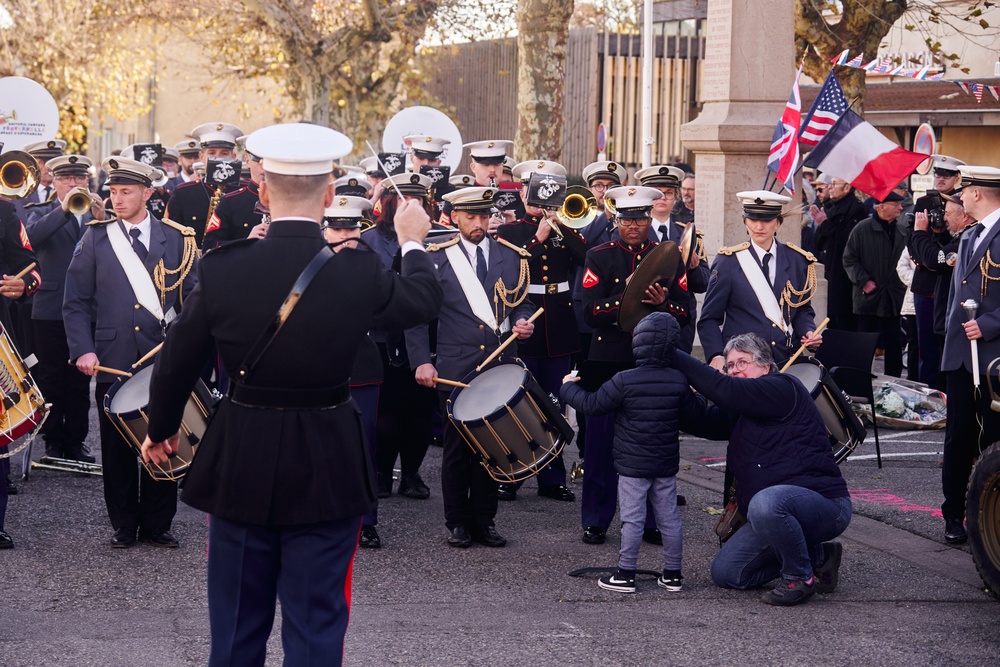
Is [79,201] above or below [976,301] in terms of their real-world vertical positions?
above

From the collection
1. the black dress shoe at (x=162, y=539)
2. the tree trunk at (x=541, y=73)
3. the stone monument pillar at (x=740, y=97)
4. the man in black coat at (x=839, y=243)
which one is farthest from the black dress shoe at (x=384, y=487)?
the tree trunk at (x=541, y=73)

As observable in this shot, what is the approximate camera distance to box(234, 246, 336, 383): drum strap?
402cm

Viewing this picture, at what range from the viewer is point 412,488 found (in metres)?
8.72

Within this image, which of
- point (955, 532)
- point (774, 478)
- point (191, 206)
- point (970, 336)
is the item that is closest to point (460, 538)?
point (774, 478)

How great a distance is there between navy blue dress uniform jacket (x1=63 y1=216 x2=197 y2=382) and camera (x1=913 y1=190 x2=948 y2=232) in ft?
19.2

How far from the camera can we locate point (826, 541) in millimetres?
6617

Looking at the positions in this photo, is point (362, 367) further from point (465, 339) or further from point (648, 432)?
point (648, 432)

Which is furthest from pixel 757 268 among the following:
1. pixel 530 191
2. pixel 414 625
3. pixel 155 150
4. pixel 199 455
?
pixel 155 150

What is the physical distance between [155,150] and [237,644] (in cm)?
1059

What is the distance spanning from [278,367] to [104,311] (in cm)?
352

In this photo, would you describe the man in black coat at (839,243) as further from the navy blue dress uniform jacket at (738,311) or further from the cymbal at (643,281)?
the cymbal at (643,281)

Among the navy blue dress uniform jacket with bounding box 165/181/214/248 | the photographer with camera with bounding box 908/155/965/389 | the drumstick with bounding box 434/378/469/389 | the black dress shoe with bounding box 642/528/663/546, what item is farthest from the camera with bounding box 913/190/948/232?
the navy blue dress uniform jacket with bounding box 165/181/214/248

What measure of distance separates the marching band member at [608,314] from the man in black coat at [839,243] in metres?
6.78

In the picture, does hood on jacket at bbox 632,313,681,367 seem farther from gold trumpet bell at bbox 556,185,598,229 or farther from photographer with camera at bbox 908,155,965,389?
photographer with camera at bbox 908,155,965,389
